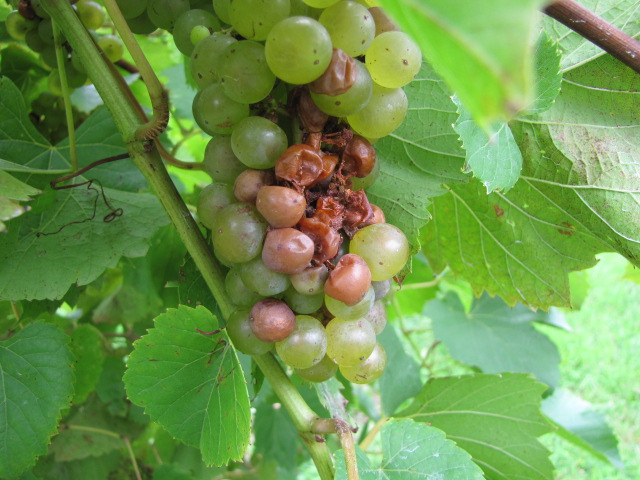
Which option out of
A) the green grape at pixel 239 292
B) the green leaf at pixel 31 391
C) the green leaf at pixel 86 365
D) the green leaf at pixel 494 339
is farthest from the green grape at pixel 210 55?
the green leaf at pixel 494 339

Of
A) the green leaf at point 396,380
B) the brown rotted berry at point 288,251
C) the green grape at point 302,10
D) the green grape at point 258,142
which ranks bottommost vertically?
the green leaf at point 396,380

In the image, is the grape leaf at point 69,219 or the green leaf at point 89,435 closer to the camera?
the grape leaf at point 69,219

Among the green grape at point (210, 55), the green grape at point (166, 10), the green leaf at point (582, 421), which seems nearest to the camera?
the green grape at point (210, 55)

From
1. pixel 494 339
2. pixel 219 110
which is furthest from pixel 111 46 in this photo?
pixel 494 339

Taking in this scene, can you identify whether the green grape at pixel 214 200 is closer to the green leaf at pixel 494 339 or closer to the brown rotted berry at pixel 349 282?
the brown rotted berry at pixel 349 282

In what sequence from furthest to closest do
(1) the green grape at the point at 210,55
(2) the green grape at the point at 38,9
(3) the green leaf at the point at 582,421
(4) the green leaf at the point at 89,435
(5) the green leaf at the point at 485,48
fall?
(3) the green leaf at the point at 582,421, (4) the green leaf at the point at 89,435, (2) the green grape at the point at 38,9, (1) the green grape at the point at 210,55, (5) the green leaf at the point at 485,48

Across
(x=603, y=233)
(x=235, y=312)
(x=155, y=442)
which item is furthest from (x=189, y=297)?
(x=155, y=442)
